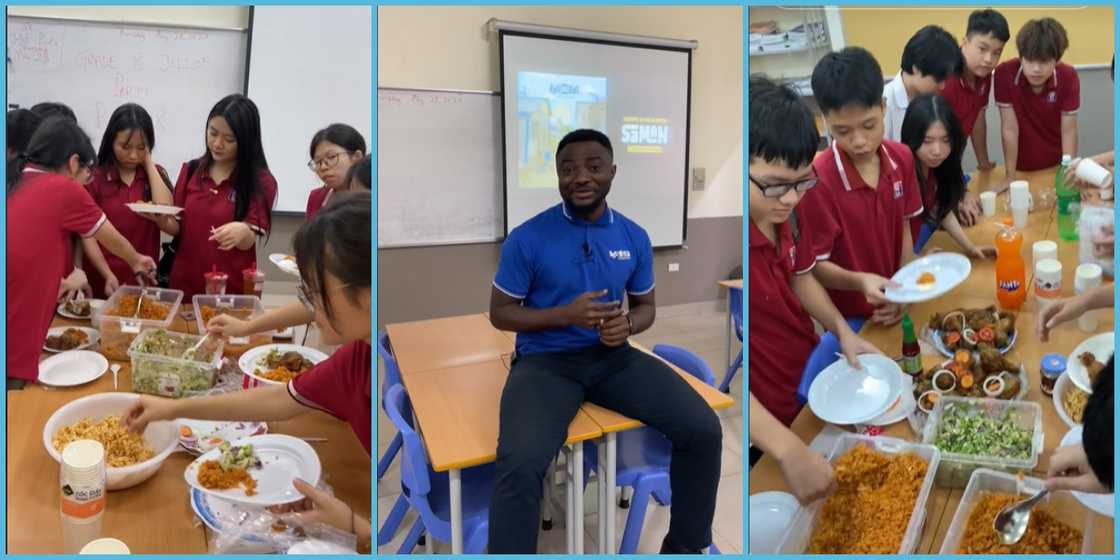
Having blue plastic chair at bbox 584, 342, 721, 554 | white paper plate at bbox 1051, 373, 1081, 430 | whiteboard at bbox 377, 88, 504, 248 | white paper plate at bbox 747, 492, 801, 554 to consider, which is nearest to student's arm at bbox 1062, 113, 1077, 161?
white paper plate at bbox 1051, 373, 1081, 430

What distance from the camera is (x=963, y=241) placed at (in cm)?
103

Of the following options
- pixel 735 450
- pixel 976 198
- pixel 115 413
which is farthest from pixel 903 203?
pixel 115 413

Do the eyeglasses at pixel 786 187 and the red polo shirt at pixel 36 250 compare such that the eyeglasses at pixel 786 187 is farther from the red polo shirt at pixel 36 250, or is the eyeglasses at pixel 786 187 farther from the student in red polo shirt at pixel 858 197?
the red polo shirt at pixel 36 250

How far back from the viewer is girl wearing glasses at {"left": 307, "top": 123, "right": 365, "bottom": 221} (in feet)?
4.22

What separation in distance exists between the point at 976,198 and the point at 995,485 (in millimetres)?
429

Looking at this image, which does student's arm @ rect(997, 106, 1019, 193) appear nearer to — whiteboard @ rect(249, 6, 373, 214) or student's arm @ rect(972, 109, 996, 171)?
student's arm @ rect(972, 109, 996, 171)

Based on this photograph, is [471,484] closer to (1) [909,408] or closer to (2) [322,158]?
(2) [322,158]

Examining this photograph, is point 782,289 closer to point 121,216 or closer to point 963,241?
A: point 963,241

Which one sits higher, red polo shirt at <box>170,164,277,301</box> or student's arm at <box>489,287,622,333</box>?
red polo shirt at <box>170,164,277,301</box>

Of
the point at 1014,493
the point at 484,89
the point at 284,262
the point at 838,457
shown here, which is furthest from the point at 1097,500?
the point at 484,89

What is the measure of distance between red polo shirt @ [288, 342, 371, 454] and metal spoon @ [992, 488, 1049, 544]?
1.05 metres

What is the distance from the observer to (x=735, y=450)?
1324 mm

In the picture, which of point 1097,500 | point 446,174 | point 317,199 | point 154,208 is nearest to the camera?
point 1097,500

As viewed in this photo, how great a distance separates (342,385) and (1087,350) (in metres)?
1.23
